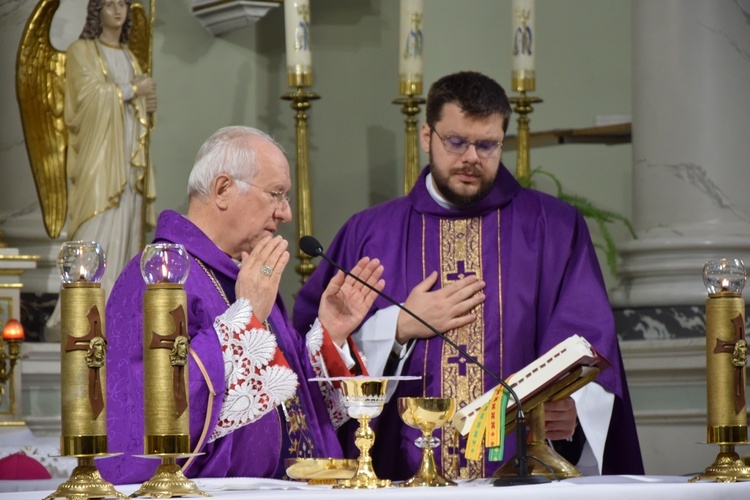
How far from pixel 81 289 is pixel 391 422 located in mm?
1688

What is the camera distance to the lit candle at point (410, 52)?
6.42 meters

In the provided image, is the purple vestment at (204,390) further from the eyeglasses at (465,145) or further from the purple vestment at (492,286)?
the eyeglasses at (465,145)

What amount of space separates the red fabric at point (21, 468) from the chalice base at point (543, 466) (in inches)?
82.6

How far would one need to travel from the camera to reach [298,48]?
251 inches

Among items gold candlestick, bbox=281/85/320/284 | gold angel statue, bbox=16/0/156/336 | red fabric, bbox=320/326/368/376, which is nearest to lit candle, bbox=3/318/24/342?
gold angel statue, bbox=16/0/156/336

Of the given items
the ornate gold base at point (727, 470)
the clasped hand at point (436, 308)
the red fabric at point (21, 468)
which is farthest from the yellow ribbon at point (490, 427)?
the red fabric at point (21, 468)

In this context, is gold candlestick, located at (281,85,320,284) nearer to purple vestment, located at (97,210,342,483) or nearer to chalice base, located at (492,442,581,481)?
purple vestment, located at (97,210,342,483)

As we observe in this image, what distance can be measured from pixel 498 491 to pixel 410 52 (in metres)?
3.70

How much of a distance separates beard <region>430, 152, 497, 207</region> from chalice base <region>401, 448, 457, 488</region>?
1.27 meters

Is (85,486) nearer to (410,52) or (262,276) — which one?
(262,276)

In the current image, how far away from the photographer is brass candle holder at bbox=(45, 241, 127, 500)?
2.78 metres

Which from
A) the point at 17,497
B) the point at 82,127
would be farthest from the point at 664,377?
the point at 17,497

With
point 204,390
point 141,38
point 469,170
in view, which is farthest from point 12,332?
point 204,390

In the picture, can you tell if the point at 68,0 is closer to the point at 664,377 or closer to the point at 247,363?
the point at 664,377
